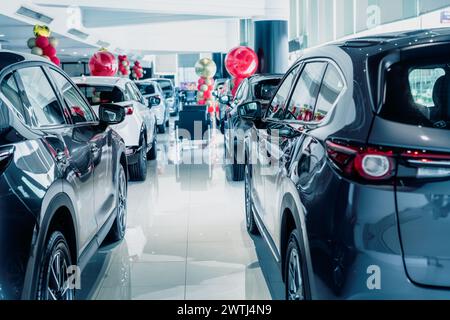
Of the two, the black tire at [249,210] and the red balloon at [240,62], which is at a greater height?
the red balloon at [240,62]

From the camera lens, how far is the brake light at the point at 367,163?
2.02 m

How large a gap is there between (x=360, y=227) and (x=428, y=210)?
0.71 ft

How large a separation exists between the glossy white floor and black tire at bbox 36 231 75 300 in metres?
0.96

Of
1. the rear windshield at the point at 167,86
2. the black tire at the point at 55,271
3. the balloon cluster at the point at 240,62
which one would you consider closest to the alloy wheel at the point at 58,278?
the black tire at the point at 55,271

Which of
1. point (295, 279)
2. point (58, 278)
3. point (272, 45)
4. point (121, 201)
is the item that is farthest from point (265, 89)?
point (272, 45)

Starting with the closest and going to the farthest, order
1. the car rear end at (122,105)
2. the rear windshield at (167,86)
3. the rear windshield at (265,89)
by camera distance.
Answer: the car rear end at (122,105) → the rear windshield at (265,89) → the rear windshield at (167,86)

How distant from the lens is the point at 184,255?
4.62m

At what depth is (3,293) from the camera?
2008 millimetres

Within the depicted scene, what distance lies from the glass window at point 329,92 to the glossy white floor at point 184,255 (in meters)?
1.32

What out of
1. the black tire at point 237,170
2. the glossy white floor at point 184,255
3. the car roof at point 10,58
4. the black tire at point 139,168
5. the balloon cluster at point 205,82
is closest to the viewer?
the car roof at point 10,58

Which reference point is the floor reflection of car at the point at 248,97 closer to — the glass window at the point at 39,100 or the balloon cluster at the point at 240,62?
the glass window at the point at 39,100

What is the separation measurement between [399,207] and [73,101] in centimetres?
251

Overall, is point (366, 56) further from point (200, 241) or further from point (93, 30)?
point (93, 30)
